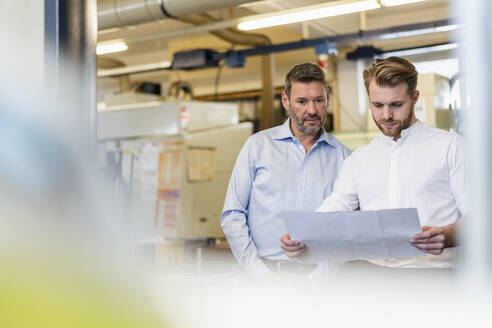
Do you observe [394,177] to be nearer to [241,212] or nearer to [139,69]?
[241,212]

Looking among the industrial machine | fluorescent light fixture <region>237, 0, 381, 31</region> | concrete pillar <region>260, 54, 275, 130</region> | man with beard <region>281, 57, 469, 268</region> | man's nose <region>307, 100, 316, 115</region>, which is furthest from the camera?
concrete pillar <region>260, 54, 275, 130</region>

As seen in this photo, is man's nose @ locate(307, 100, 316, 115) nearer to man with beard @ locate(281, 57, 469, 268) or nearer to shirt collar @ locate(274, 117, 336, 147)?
shirt collar @ locate(274, 117, 336, 147)

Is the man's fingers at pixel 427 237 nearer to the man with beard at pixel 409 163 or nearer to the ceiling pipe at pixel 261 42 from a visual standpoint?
the man with beard at pixel 409 163

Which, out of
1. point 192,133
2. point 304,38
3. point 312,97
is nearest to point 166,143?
point 192,133

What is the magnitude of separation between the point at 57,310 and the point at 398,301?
0.55m

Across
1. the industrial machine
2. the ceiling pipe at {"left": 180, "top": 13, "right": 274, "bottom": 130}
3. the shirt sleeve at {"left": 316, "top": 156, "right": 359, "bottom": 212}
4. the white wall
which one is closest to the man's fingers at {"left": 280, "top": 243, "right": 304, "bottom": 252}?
the shirt sleeve at {"left": 316, "top": 156, "right": 359, "bottom": 212}

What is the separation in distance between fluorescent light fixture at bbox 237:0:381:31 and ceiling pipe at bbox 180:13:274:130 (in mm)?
1031

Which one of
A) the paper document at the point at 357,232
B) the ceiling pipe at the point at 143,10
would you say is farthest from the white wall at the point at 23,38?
the ceiling pipe at the point at 143,10

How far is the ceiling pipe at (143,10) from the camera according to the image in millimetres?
3646

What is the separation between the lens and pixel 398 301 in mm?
727

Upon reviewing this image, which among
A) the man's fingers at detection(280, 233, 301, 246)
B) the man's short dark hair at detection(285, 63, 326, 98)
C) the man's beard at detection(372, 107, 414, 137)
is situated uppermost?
the man's short dark hair at detection(285, 63, 326, 98)

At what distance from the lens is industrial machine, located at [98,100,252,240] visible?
4.22 m

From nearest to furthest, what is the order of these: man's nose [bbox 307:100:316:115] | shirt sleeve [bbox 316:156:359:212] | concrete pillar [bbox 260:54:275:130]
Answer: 1. shirt sleeve [bbox 316:156:359:212]
2. man's nose [bbox 307:100:316:115]
3. concrete pillar [bbox 260:54:275:130]

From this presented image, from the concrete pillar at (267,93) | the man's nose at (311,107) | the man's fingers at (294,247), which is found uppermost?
the concrete pillar at (267,93)
